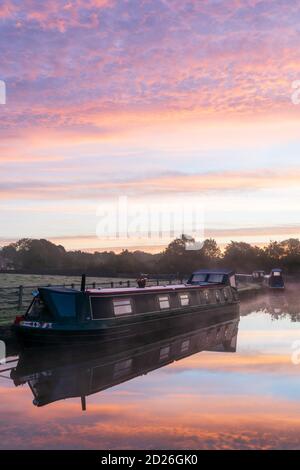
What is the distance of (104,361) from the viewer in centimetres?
1847

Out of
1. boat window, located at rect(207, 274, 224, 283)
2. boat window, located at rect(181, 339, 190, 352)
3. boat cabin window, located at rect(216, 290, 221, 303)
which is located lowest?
boat window, located at rect(181, 339, 190, 352)

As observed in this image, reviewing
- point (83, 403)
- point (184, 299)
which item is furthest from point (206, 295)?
point (83, 403)

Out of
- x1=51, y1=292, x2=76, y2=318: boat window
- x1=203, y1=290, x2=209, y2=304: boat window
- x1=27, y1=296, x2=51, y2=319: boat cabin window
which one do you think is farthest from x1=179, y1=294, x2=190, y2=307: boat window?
x1=27, y1=296, x2=51, y2=319: boat cabin window

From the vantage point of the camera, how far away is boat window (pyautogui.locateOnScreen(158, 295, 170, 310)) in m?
26.4

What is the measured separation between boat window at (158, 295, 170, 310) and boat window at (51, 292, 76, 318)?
6.34m

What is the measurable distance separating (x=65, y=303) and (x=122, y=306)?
2.99 metres

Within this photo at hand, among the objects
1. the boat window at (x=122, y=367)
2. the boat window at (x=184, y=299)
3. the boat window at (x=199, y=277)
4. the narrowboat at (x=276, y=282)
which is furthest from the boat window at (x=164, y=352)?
the narrowboat at (x=276, y=282)

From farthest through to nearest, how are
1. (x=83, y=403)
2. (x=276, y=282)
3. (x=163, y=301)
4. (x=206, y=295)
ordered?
(x=276, y=282) < (x=206, y=295) < (x=163, y=301) < (x=83, y=403)

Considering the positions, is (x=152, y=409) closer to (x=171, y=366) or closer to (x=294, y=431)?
(x=294, y=431)

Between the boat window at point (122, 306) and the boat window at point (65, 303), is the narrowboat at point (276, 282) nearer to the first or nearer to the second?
the boat window at point (122, 306)

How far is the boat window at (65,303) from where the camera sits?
20.8 m

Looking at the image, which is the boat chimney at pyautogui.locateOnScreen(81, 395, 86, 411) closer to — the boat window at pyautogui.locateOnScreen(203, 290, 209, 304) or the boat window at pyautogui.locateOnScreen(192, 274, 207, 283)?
the boat window at pyautogui.locateOnScreen(203, 290, 209, 304)

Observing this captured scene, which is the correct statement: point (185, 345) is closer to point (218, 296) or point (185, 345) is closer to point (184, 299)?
point (184, 299)

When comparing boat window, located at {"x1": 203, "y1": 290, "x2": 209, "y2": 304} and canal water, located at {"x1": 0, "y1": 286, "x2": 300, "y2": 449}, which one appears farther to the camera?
boat window, located at {"x1": 203, "y1": 290, "x2": 209, "y2": 304}
